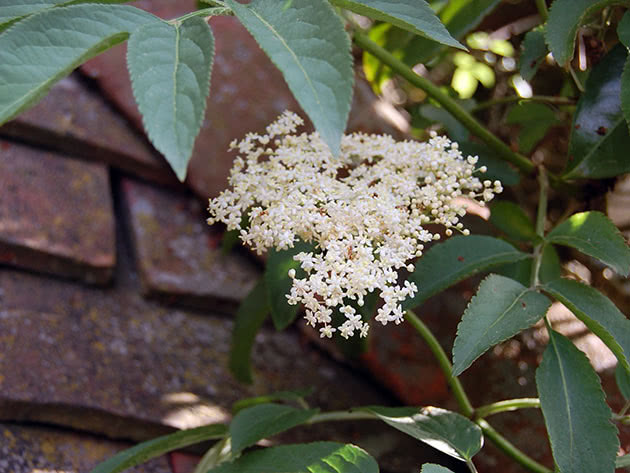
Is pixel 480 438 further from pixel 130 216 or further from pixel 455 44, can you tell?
pixel 130 216

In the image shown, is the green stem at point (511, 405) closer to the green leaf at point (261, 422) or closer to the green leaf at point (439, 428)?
the green leaf at point (439, 428)

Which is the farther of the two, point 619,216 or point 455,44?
point 619,216

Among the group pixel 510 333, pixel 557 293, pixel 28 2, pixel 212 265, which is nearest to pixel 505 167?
pixel 557 293

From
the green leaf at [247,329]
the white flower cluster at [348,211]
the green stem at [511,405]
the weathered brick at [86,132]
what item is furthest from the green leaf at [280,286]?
the weathered brick at [86,132]

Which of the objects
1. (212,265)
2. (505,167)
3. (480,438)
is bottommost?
(212,265)

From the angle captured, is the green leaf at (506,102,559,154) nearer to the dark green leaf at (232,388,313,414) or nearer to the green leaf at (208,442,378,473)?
the dark green leaf at (232,388,313,414)

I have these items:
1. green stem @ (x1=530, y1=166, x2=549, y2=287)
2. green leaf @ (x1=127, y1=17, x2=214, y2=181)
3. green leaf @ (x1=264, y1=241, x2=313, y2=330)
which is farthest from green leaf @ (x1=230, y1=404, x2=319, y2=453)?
green leaf @ (x1=127, y1=17, x2=214, y2=181)
